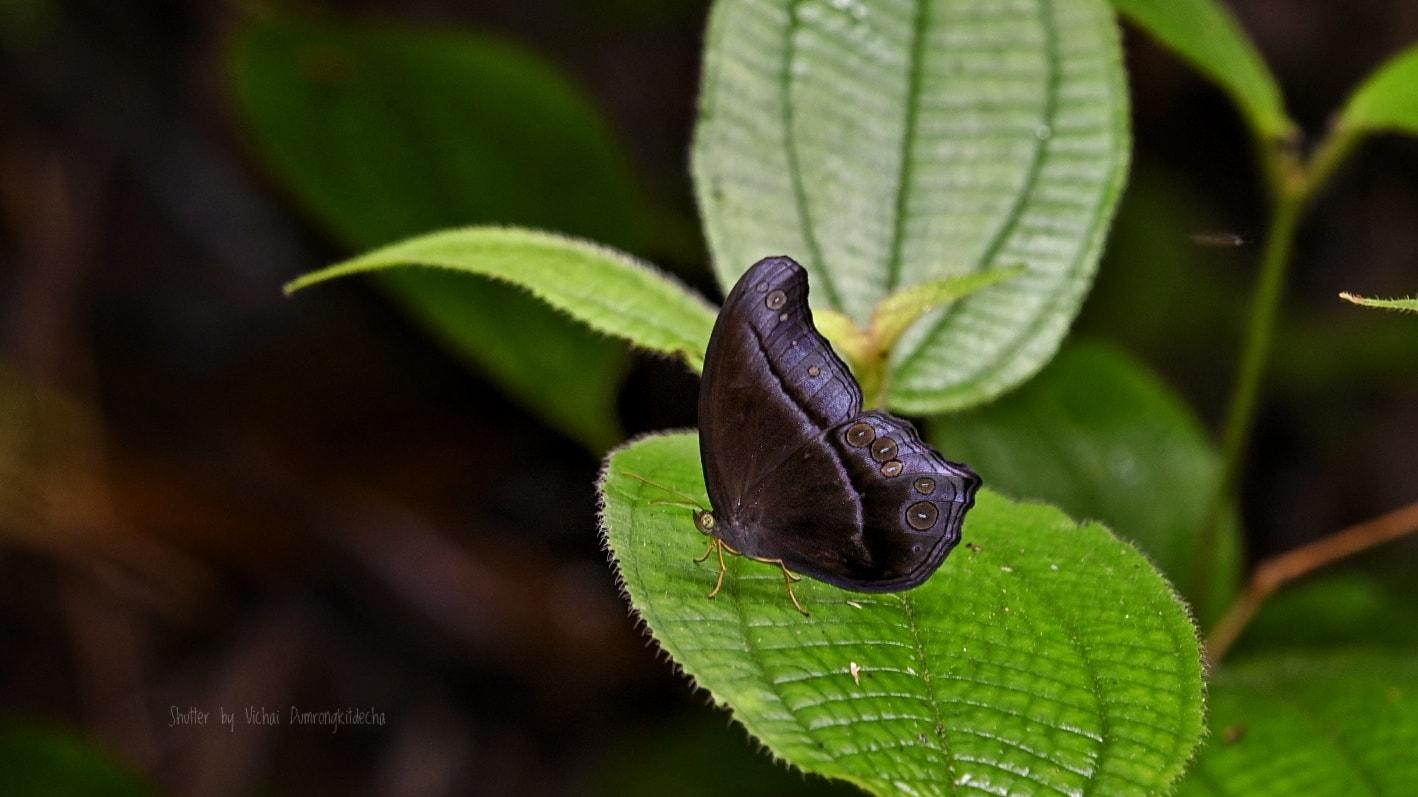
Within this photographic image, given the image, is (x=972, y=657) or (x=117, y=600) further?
(x=117, y=600)

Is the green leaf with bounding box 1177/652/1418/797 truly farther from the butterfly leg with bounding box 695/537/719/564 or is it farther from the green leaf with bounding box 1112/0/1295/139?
the green leaf with bounding box 1112/0/1295/139

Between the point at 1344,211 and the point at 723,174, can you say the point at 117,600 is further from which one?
the point at 1344,211

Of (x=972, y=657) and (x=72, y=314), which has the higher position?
(x=972, y=657)

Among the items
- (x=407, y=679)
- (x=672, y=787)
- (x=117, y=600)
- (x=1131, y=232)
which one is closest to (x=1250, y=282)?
(x=1131, y=232)

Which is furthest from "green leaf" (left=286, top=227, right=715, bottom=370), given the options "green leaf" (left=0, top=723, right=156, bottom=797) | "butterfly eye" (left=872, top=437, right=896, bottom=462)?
"green leaf" (left=0, top=723, right=156, bottom=797)

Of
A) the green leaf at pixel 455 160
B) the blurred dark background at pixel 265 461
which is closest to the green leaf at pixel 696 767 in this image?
the blurred dark background at pixel 265 461

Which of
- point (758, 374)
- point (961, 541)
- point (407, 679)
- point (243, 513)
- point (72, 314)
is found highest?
point (758, 374)

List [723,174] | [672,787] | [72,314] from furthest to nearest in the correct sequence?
[72,314] → [672,787] → [723,174]
